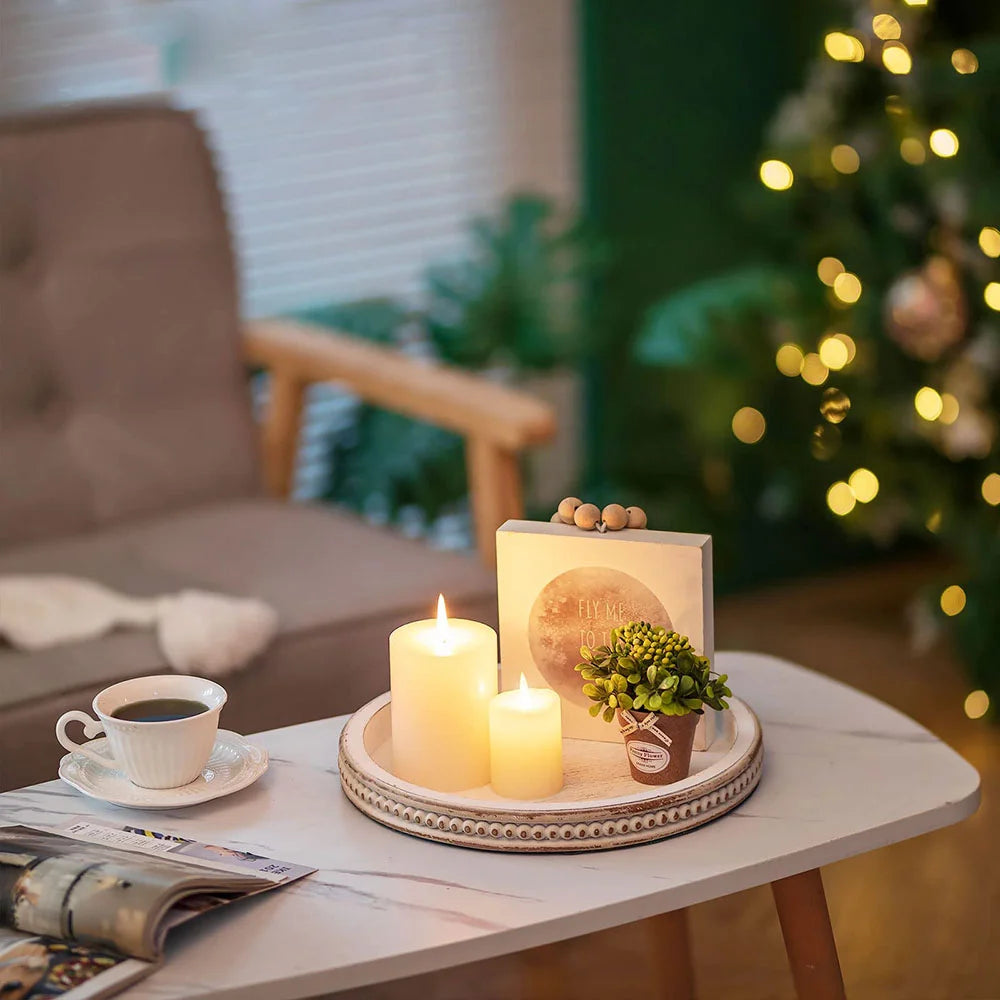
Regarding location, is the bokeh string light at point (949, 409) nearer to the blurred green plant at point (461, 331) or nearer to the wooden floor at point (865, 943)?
the wooden floor at point (865, 943)

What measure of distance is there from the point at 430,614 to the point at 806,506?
4.39ft

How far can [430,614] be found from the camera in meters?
1.58

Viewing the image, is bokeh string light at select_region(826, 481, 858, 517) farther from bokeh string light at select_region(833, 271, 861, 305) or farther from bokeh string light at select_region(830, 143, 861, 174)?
bokeh string light at select_region(830, 143, 861, 174)

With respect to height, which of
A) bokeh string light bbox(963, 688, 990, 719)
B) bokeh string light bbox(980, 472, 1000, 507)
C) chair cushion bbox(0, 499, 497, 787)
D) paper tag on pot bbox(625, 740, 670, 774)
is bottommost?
bokeh string light bbox(963, 688, 990, 719)

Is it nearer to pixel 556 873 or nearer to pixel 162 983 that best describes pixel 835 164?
pixel 556 873

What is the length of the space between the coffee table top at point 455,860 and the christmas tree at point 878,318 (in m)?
1.11

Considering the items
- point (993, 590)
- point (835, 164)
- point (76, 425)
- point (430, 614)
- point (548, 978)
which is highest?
point (835, 164)

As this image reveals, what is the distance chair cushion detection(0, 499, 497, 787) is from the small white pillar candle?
333 millimetres

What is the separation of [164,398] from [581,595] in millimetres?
977

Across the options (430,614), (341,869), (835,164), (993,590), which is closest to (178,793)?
(341,869)

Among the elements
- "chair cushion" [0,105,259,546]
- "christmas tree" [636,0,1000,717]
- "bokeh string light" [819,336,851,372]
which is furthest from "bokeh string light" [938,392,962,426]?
"chair cushion" [0,105,259,546]

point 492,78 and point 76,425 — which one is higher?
point 492,78

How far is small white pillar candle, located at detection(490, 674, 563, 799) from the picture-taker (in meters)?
1.01

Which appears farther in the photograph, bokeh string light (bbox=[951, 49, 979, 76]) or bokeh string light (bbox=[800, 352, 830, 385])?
bokeh string light (bbox=[800, 352, 830, 385])
